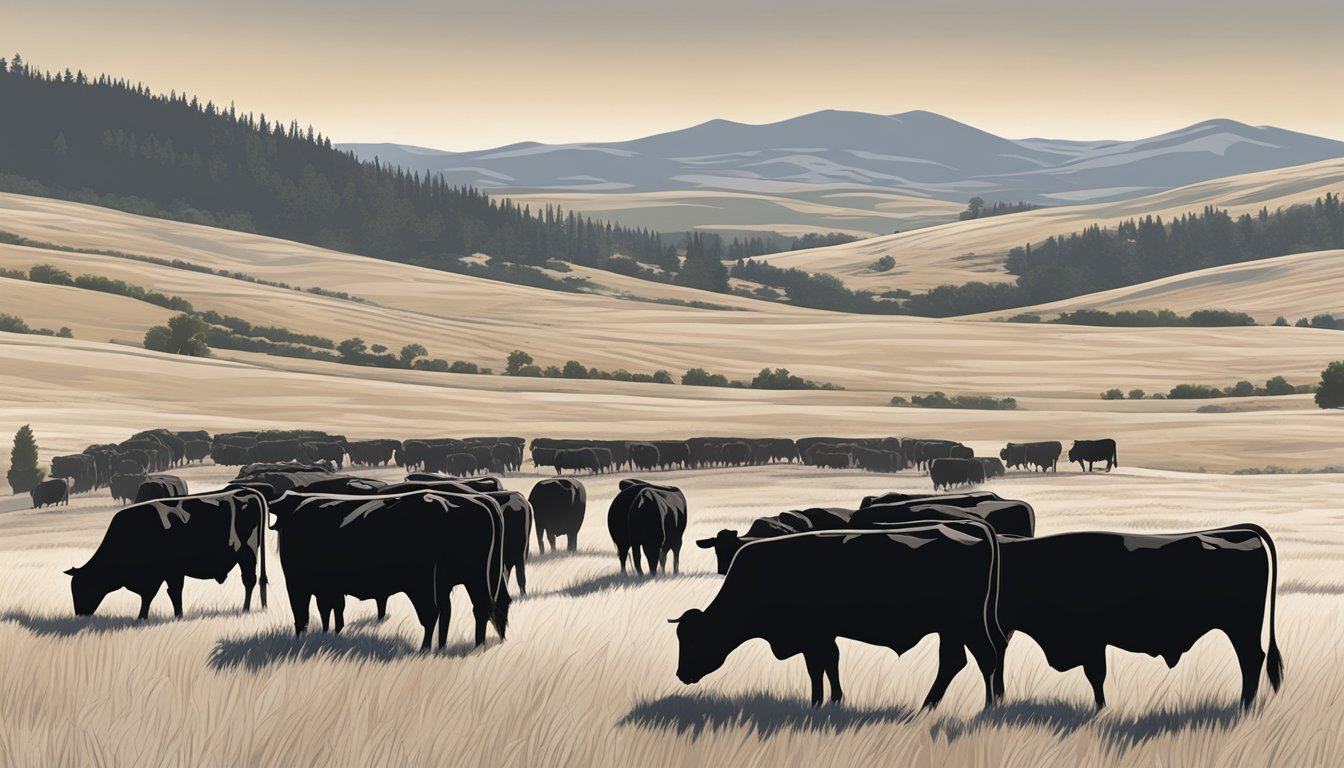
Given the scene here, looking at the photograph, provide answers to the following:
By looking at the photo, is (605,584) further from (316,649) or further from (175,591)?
(316,649)

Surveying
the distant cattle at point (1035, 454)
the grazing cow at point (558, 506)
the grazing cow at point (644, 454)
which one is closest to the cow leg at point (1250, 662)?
the grazing cow at point (558, 506)

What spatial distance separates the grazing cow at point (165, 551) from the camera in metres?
13.9

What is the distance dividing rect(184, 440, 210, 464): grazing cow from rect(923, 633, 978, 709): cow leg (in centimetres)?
4370

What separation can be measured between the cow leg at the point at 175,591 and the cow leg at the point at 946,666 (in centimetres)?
786

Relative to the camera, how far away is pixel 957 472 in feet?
134

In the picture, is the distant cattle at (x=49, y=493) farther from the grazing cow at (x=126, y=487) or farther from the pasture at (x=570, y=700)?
the pasture at (x=570, y=700)

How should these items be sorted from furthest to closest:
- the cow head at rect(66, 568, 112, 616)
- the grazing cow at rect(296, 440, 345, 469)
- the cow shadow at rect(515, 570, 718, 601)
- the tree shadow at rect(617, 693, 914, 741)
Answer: the grazing cow at rect(296, 440, 345, 469) → the cow shadow at rect(515, 570, 718, 601) → the cow head at rect(66, 568, 112, 616) → the tree shadow at rect(617, 693, 914, 741)

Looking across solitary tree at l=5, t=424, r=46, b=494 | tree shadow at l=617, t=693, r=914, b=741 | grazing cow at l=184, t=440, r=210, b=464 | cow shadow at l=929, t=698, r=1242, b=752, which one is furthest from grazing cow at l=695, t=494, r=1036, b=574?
grazing cow at l=184, t=440, r=210, b=464

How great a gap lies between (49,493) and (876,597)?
31.3 m

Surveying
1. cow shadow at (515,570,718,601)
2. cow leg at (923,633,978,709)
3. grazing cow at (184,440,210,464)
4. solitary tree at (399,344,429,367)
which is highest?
solitary tree at (399,344,429,367)

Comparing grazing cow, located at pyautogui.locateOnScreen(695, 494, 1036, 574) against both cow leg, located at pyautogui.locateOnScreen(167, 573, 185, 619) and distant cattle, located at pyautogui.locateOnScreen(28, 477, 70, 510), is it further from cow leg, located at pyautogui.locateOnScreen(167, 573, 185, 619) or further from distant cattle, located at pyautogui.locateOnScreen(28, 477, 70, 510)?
distant cattle, located at pyautogui.locateOnScreen(28, 477, 70, 510)

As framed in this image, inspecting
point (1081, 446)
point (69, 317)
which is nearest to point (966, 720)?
point (1081, 446)

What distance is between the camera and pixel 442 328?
119m

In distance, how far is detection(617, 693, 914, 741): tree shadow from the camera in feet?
28.9
